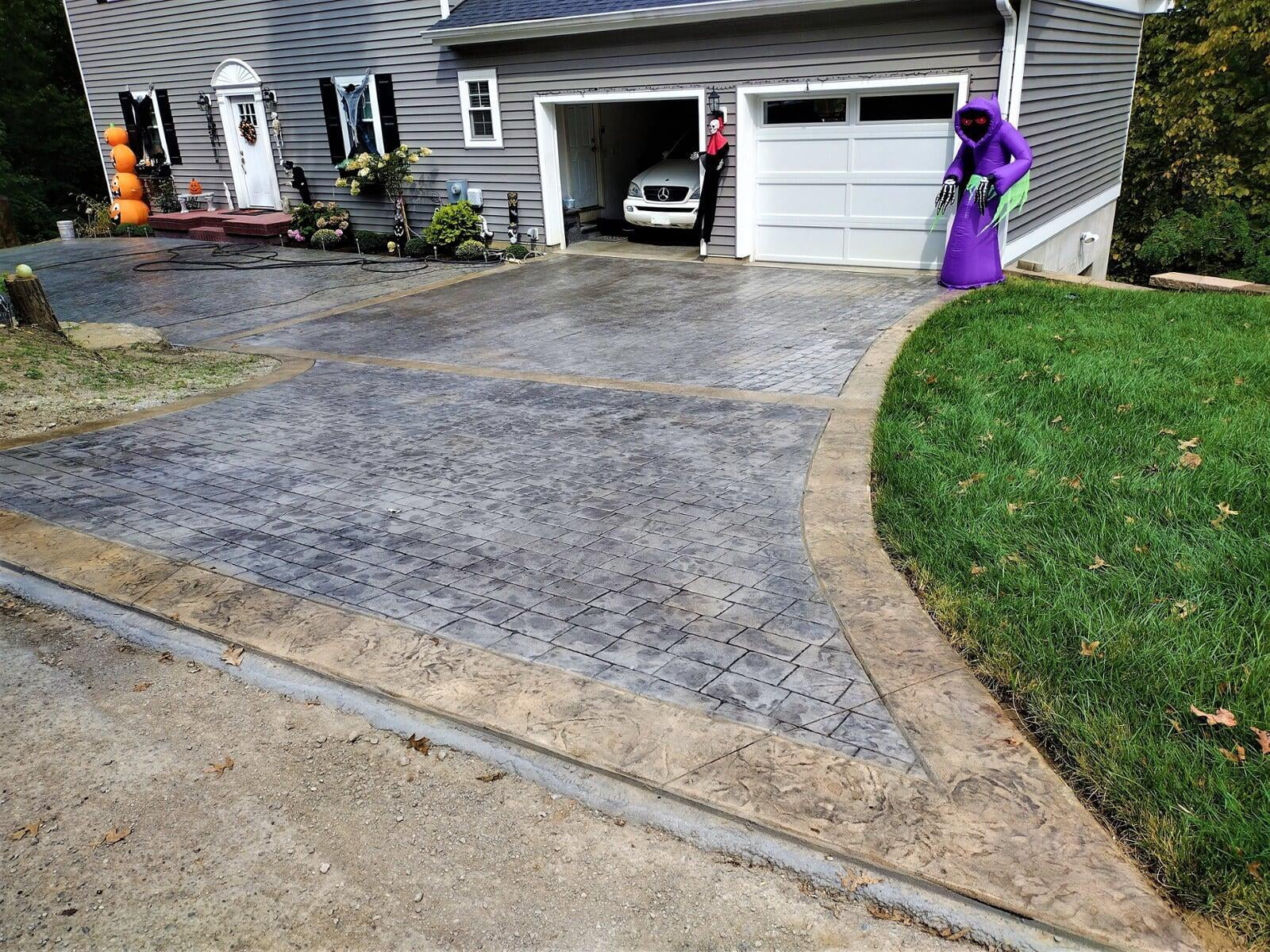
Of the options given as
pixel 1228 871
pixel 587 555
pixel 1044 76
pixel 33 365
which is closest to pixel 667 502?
pixel 587 555

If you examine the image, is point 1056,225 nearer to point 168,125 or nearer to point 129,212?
point 168,125

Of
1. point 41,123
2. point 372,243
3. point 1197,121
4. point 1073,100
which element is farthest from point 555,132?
point 41,123

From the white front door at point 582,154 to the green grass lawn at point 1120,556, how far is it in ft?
29.5

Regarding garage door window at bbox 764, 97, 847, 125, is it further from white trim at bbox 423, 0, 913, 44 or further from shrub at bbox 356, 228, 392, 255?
shrub at bbox 356, 228, 392, 255

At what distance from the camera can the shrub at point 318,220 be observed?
53.1 ft

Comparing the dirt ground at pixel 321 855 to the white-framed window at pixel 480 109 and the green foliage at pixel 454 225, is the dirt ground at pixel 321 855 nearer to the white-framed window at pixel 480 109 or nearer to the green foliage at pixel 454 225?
the green foliage at pixel 454 225

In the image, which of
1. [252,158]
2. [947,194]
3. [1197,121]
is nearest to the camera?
[947,194]

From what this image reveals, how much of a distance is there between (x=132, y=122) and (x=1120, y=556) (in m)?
21.7

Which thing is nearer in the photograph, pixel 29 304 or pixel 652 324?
pixel 29 304

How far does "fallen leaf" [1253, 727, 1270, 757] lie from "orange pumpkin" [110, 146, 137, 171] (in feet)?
70.3

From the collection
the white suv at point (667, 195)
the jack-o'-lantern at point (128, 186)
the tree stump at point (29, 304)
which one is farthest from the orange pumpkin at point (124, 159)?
the tree stump at point (29, 304)

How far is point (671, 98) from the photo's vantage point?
496 inches

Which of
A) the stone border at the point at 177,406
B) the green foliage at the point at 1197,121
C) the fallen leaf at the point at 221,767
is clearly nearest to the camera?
the fallen leaf at the point at 221,767

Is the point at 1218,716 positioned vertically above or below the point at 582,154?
below
